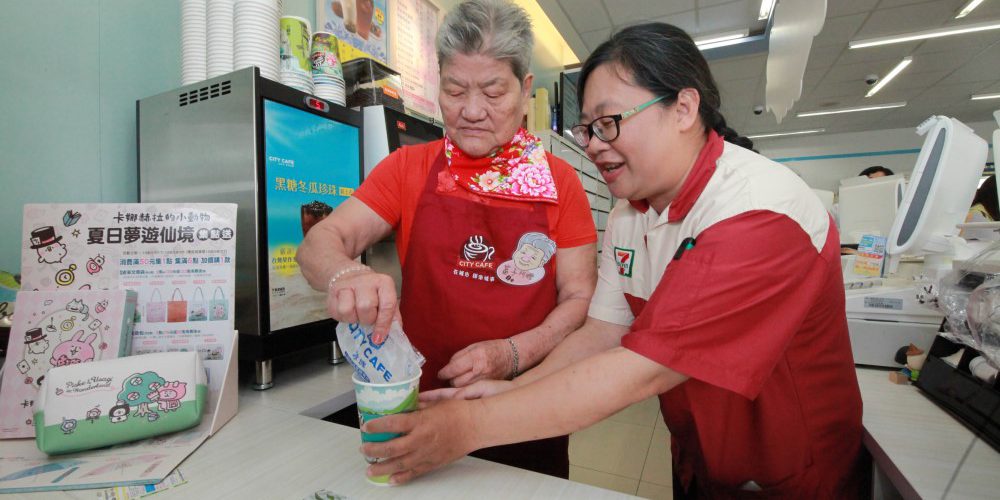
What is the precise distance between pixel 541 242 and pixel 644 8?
3987 mm

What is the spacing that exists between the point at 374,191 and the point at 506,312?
458mm

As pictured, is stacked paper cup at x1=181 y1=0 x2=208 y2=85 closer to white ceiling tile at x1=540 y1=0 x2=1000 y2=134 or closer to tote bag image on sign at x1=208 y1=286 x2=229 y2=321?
tote bag image on sign at x1=208 y1=286 x2=229 y2=321

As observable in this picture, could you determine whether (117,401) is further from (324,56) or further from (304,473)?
(324,56)

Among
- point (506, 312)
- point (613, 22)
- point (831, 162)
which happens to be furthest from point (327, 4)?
point (831, 162)

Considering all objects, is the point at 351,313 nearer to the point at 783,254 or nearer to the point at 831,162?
the point at 783,254

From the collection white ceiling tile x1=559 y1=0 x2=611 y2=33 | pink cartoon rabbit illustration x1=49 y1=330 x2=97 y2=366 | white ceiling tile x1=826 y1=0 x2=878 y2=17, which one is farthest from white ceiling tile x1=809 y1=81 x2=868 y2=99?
pink cartoon rabbit illustration x1=49 y1=330 x2=97 y2=366

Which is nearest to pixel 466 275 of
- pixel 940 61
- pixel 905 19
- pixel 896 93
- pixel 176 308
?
pixel 176 308

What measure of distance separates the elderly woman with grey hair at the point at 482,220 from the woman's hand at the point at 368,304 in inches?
14.3

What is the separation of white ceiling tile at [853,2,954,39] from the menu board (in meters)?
4.64

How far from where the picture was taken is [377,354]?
2.26 ft

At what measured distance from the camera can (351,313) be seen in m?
0.70

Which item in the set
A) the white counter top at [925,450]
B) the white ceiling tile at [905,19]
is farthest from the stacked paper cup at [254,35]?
the white ceiling tile at [905,19]

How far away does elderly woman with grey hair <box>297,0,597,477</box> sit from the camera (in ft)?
3.53

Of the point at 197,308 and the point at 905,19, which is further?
the point at 905,19
